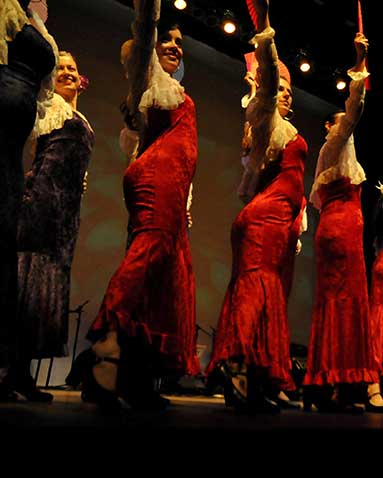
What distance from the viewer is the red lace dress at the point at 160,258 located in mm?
2131

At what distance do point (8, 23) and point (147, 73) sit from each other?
0.69 m

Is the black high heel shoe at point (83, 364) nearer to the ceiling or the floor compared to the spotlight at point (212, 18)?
nearer to the floor

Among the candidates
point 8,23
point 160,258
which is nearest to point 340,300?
point 160,258

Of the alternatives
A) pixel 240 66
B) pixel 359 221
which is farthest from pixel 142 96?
pixel 240 66

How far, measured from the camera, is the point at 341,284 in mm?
3324

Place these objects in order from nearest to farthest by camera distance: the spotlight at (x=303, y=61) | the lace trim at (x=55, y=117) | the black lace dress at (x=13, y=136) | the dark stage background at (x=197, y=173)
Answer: the black lace dress at (x=13, y=136), the lace trim at (x=55, y=117), the dark stage background at (x=197, y=173), the spotlight at (x=303, y=61)

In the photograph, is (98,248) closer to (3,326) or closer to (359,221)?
(359,221)

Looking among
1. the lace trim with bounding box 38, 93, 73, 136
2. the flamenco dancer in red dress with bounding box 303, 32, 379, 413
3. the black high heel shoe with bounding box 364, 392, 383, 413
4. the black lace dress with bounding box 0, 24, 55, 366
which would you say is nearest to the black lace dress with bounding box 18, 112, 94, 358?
the lace trim with bounding box 38, 93, 73, 136

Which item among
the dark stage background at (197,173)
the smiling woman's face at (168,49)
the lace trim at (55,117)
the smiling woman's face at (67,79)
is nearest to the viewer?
the smiling woman's face at (168,49)

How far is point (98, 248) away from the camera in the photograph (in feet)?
19.9

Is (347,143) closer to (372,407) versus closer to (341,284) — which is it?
(341,284)

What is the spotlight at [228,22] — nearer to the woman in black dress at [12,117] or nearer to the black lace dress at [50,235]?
the black lace dress at [50,235]

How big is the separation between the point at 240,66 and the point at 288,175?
4.86m

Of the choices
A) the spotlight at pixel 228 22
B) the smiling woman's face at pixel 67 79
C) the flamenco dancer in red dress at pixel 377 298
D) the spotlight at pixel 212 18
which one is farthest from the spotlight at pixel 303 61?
the smiling woman's face at pixel 67 79
